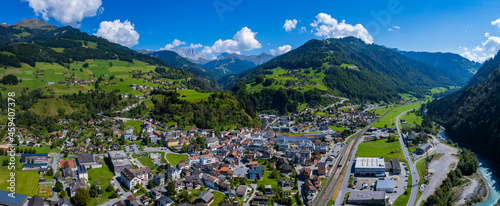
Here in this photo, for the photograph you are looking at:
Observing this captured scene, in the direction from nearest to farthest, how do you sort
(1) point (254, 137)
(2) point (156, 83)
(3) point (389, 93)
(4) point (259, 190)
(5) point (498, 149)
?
(4) point (259, 190) → (5) point (498, 149) → (1) point (254, 137) → (2) point (156, 83) → (3) point (389, 93)

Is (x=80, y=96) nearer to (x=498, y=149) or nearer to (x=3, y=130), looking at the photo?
(x=3, y=130)

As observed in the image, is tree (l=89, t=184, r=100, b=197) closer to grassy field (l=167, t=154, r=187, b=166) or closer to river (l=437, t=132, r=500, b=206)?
grassy field (l=167, t=154, r=187, b=166)

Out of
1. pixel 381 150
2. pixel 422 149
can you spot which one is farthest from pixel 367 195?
pixel 422 149

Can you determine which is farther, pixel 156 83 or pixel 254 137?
pixel 156 83

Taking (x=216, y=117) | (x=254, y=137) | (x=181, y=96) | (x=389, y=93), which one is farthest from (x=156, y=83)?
(x=389, y=93)

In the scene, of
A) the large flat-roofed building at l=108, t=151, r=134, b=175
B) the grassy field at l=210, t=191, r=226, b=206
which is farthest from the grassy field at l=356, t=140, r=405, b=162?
the large flat-roofed building at l=108, t=151, r=134, b=175
